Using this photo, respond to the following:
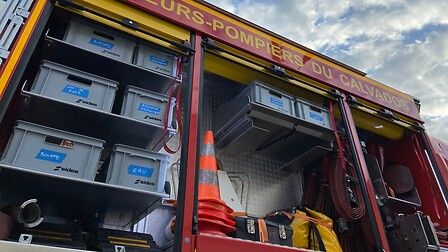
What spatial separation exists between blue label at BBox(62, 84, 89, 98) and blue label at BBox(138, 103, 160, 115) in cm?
36

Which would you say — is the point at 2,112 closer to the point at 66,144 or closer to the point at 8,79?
the point at 8,79

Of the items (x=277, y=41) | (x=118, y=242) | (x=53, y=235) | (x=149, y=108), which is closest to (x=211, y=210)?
(x=118, y=242)

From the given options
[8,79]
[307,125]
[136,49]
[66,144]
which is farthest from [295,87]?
[8,79]

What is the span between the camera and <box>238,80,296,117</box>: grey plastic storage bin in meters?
3.27

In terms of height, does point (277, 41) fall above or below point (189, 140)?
above

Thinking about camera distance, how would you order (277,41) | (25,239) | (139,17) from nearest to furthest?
(25,239) → (139,17) → (277,41)

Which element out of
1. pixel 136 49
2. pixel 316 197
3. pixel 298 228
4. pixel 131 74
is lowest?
pixel 298 228

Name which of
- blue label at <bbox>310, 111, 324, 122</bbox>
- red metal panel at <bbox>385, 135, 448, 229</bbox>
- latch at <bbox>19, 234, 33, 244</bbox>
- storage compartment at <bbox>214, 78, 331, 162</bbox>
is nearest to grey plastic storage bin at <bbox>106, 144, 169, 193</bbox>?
latch at <bbox>19, 234, 33, 244</bbox>

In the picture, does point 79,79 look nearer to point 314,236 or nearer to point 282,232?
point 282,232

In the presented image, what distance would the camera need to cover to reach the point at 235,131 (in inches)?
144

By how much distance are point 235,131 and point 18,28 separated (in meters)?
2.10

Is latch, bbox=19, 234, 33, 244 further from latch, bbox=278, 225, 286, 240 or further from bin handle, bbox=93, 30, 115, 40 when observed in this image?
latch, bbox=278, 225, 286, 240

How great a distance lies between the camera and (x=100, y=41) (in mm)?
2666

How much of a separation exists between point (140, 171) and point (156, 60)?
0.93m
